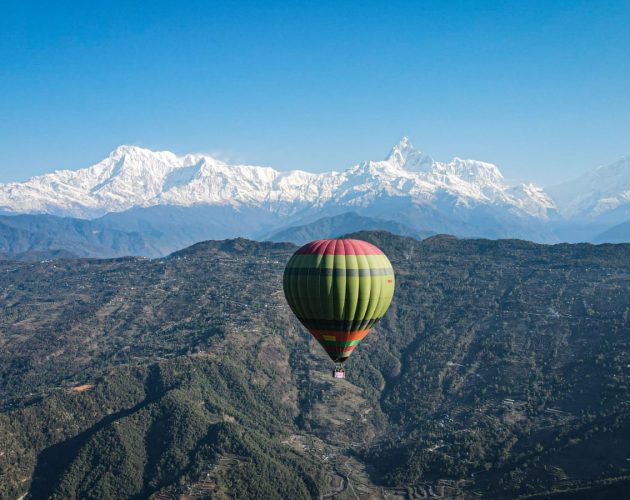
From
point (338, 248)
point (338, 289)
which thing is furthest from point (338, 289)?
point (338, 248)

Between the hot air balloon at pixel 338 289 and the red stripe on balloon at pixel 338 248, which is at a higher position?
the red stripe on balloon at pixel 338 248

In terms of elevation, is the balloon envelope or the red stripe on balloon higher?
the red stripe on balloon

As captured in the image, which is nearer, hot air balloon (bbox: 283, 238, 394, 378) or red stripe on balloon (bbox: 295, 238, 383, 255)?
hot air balloon (bbox: 283, 238, 394, 378)

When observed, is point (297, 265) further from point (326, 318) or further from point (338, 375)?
point (338, 375)

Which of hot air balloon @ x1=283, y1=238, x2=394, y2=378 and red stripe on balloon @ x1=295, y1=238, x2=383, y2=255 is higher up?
red stripe on balloon @ x1=295, y1=238, x2=383, y2=255

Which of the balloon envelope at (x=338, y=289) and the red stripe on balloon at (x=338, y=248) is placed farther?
the red stripe on balloon at (x=338, y=248)

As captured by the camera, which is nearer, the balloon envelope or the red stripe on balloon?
the balloon envelope

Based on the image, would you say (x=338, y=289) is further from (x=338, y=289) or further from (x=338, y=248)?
(x=338, y=248)
